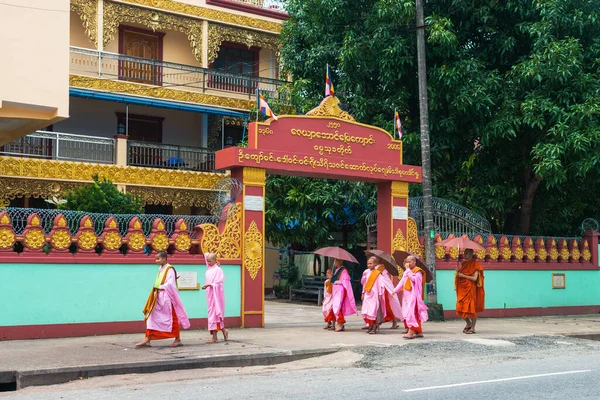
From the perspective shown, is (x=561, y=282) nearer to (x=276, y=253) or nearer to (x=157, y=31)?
(x=276, y=253)

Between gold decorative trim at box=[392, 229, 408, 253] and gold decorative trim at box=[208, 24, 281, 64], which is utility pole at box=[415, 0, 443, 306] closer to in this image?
gold decorative trim at box=[392, 229, 408, 253]

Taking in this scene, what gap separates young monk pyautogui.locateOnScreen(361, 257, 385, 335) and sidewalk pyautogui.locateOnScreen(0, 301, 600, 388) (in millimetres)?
323

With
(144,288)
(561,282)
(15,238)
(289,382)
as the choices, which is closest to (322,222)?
(561,282)

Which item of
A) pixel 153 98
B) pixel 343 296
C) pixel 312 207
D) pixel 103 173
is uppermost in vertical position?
pixel 153 98

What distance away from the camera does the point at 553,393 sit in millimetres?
8727

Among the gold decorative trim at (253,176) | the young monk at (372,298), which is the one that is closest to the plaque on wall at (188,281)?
the gold decorative trim at (253,176)

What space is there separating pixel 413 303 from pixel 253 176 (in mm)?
4059

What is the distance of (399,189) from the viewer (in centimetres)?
1850

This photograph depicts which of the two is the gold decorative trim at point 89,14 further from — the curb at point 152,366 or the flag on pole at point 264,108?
the curb at point 152,366

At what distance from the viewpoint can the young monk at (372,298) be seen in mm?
15742

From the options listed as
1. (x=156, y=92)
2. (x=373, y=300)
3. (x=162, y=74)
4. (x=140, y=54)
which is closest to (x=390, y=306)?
(x=373, y=300)

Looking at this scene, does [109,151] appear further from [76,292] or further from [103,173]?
[76,292]

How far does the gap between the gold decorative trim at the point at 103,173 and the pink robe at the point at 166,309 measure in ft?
37.7

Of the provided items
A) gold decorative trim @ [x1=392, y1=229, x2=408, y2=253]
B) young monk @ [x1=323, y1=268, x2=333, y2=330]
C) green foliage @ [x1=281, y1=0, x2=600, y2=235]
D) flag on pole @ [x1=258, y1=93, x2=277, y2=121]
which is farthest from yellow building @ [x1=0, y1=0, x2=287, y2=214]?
young monk @ [x1=323, y1=268, x2=333, y2=330]
